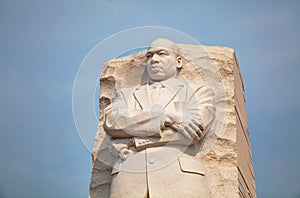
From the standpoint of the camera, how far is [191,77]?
240 inches

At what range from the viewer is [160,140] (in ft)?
16.7

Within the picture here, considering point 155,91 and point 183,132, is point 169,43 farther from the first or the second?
point 183,132

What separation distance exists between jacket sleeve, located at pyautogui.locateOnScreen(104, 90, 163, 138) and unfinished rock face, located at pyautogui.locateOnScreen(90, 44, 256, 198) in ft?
1.04

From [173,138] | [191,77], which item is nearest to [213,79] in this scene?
[191,77]

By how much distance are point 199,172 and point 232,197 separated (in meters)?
0.52

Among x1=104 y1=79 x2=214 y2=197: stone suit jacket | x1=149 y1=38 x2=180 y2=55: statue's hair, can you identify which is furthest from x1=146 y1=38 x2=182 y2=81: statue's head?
x1=104 y1=79 x2=214 y2=197: stone suit jacket

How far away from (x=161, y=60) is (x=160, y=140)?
120 centimetres

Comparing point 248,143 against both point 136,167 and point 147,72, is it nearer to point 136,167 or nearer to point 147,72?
point 147,72

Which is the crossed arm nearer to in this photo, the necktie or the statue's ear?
the necktie

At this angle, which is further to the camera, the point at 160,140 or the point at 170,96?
the point at 170,96

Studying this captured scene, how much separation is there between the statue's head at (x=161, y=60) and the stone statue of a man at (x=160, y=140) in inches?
10.1

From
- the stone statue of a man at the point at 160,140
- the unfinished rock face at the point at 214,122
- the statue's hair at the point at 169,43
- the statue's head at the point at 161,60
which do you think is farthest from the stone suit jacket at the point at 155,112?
the statue's hair at the point at 169,43

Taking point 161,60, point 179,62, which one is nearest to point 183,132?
point 161,60

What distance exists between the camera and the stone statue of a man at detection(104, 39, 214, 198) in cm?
493
